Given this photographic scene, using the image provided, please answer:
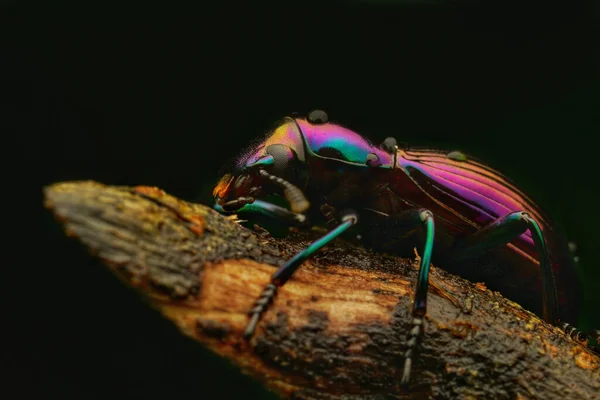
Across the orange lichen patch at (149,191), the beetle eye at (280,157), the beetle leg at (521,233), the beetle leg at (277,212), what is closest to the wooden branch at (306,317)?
the orange lichen patch at (149,191)

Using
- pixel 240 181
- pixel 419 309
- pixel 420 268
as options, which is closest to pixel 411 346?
pixel 419 309

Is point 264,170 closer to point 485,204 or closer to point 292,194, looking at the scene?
point 292,194

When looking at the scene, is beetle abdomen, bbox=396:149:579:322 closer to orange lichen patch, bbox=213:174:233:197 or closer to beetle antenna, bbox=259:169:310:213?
beetle antenna, bbox=259:169:310:213

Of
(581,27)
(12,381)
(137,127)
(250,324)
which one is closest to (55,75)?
(137,127)

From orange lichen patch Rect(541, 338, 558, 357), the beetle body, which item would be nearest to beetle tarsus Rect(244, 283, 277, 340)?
the beetle body

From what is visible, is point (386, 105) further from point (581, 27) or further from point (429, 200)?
point (581, 27)

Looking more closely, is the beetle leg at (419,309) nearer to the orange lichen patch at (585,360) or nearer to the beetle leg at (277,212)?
the beetle leg at (277,212)

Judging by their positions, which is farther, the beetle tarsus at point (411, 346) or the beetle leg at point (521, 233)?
the beetle leg at point (521, 233)
